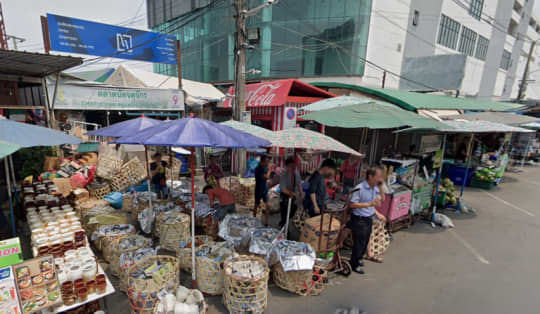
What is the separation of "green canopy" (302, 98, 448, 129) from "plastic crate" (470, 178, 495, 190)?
284 inches

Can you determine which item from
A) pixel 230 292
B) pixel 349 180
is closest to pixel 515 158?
pixel 349 180

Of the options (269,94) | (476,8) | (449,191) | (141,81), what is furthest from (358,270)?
(476,8)

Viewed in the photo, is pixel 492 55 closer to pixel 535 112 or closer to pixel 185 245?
pixel 535 112

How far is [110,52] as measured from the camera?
8352 millimetres

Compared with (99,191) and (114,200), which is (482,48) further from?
(99,191)

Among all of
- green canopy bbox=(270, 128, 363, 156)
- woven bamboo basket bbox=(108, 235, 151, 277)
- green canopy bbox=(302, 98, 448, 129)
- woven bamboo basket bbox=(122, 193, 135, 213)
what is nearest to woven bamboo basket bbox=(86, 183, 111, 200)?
woven bamboo basket bbox=(122, 193, 135, 213)

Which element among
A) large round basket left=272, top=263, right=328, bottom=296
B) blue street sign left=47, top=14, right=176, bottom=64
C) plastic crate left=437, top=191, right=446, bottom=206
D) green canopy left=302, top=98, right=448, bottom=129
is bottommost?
large round basket left=272, top=263, right=328, bottom=296

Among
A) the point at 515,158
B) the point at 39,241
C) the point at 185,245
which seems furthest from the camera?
the point at 515,158

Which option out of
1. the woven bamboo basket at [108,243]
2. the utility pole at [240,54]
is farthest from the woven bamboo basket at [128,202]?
the utility pole at [240,54]

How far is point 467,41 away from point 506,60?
12.1 m

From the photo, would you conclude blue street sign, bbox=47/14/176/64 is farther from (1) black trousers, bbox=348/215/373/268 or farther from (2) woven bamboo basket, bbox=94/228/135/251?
(1) black trousers, bbox=348/215/373/268

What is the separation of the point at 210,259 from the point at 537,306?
5187mm

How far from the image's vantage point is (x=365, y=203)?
402 cm

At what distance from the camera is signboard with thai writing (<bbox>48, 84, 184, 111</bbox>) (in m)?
7.67
